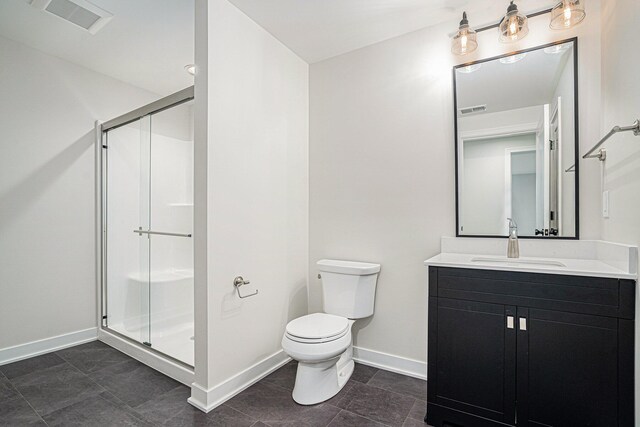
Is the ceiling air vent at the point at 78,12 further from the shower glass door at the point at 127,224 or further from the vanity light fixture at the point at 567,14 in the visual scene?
the vanity light fixture at the point at 567,14

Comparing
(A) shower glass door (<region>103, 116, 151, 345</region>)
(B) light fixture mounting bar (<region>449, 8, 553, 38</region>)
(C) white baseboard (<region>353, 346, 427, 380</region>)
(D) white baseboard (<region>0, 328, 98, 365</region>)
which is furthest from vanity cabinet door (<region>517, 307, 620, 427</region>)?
(D) white baseboard (<region>0, 328, 98, 365</region>)

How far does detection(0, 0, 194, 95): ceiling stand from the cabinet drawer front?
2353 mm

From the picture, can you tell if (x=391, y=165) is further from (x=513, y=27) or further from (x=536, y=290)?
(x=536, y=290)

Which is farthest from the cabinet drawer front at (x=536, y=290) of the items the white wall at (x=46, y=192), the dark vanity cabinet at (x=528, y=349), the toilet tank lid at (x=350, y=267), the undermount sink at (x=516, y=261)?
the white wall at (x=46, y=192)

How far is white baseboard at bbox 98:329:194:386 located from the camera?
2.09 meters

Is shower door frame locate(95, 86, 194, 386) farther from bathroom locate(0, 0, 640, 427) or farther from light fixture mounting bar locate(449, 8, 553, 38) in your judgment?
light fixture mounting bar locate(449, 8, 553, 38)

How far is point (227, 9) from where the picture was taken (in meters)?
1.97

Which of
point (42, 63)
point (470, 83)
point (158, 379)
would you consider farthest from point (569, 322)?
point (42, 63)

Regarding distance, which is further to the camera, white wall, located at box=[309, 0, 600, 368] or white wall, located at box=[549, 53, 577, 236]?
white wall, located at box=[309, 0, 600, 368]

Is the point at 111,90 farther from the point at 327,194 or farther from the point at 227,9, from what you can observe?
the point at 327,194

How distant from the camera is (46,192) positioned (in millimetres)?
2637

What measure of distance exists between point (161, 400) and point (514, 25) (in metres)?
3.04

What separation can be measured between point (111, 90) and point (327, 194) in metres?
2.36

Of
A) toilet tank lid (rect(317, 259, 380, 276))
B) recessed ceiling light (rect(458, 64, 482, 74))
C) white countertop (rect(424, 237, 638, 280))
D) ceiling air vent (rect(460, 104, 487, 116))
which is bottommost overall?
toilet tank lid (rect(317, 259, 380, 276))
